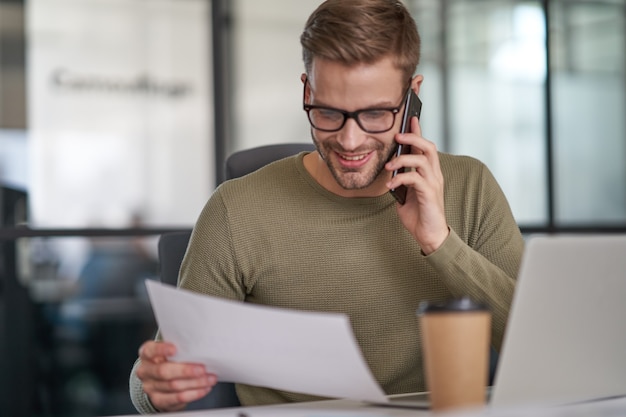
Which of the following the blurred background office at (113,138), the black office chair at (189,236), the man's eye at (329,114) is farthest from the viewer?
the blurred background office at (113,138)

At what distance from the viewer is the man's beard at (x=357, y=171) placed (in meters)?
1.63

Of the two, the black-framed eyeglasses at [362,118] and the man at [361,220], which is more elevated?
the black-framed eyeglasses at [362,118]

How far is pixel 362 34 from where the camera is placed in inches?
63.0

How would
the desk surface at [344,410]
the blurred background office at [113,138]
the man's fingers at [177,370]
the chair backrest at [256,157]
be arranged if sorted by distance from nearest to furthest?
the desk surface at [344,410] → the man's fingers at [177,370] → the chair backrest at [256,157] → the blurred background office at [113,138]

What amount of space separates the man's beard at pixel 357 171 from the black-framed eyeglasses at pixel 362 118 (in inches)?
1.3

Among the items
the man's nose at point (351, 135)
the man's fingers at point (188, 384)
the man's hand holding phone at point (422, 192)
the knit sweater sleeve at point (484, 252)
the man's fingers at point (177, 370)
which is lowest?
the man's fingers at point (188, 384)

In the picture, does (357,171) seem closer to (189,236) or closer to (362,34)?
(362,34)

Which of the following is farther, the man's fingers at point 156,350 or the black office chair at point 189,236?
the black office chair at point 189,236

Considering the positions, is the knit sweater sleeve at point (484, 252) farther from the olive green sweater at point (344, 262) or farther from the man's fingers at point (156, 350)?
the man's fingers at point (156, 350)

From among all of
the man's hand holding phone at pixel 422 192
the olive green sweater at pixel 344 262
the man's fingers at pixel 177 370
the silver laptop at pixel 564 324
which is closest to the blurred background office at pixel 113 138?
the olive green sweater at pixel 344 262

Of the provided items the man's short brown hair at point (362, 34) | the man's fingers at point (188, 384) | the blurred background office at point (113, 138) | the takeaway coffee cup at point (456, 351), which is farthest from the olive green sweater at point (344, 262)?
the blurred background office at point (113, 138)

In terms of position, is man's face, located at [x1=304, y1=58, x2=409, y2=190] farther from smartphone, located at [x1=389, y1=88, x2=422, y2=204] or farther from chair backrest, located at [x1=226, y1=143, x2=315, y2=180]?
chair backrest, located at [x1=226, y1=143, x2=315, y2=180]

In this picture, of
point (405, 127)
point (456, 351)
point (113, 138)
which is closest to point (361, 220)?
point (405, 127)

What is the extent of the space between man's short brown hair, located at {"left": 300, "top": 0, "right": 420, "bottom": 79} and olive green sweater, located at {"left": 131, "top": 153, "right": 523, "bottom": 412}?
276 mm
